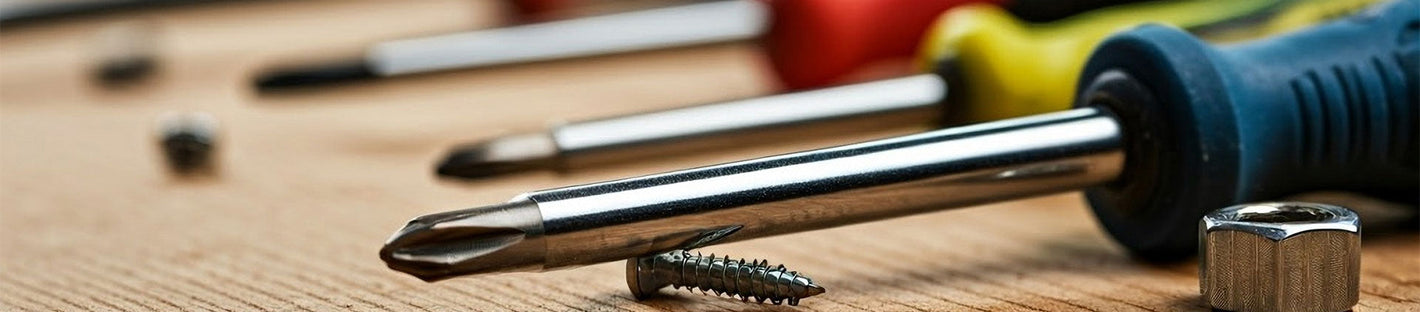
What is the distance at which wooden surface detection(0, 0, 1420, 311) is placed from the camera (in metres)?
0.50

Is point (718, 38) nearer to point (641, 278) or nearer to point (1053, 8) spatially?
point (1053, 8)

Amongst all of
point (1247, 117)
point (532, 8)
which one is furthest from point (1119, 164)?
point (532, 8)

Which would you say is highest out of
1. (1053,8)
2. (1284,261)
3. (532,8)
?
(532,8)

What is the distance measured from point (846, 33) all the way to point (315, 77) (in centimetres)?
30

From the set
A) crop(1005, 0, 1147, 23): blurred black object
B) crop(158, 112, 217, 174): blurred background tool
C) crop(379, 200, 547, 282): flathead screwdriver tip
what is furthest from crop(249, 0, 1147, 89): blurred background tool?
crop(379, 200, 547, 282): flathead screwdriver tip

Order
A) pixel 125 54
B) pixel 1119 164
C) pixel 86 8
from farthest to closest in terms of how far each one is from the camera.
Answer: pixel 86 8, pixel 125 54, pixel 1119 164

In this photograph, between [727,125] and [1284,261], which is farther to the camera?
[727,125]

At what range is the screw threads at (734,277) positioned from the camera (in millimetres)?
453

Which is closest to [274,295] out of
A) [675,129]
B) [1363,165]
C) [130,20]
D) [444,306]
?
[444,306]

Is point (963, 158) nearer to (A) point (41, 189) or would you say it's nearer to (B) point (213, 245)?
(B) point (213, 245)

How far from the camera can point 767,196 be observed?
446 millimetres

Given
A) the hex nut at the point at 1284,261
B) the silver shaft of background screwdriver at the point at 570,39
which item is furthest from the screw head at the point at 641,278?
the silver shaft of background screwdriver at the point at 570,39

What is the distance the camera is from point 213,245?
0.61 meters

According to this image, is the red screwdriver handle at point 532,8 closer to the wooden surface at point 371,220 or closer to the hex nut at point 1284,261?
the wooden surface at point 371,220
